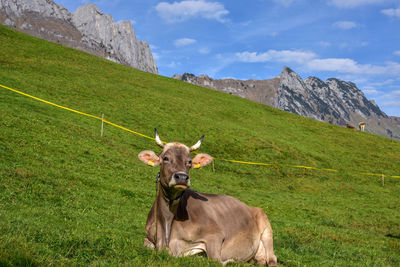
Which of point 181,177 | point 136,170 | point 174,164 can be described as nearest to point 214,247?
point 181,177

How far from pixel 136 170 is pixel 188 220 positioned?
1582cm

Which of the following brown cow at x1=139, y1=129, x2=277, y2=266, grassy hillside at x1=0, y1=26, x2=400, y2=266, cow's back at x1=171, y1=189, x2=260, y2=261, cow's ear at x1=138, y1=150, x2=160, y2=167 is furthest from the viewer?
grassy hillside at x1=0, y1=26, x2=400, y2=266

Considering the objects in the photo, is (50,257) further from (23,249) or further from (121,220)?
(121,220)

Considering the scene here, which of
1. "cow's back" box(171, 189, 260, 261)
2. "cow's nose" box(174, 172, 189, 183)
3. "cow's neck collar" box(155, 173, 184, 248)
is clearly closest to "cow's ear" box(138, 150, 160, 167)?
"cow's neck collar" box(155, 173, 184, 248)

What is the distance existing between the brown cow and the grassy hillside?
562mm

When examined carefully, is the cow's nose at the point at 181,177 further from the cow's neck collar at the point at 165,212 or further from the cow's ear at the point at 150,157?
the cow's ear at the point at 150,157

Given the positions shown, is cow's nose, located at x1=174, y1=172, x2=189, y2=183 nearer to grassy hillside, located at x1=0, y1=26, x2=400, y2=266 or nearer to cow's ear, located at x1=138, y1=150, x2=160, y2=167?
cow's ear, located at x1=138, y1=150, x2=160, y2=167

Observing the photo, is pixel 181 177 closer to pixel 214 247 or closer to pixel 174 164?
pixel 174 164

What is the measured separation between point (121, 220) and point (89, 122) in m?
19.7

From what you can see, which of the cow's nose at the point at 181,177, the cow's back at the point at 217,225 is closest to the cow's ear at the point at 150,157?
the cow's back at the point at 217,225

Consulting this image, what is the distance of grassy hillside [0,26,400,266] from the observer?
9.20 meters

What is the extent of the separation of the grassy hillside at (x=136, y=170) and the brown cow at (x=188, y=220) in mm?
562

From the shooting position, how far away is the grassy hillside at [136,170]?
9203 millimetres

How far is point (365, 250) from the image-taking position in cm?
1371
